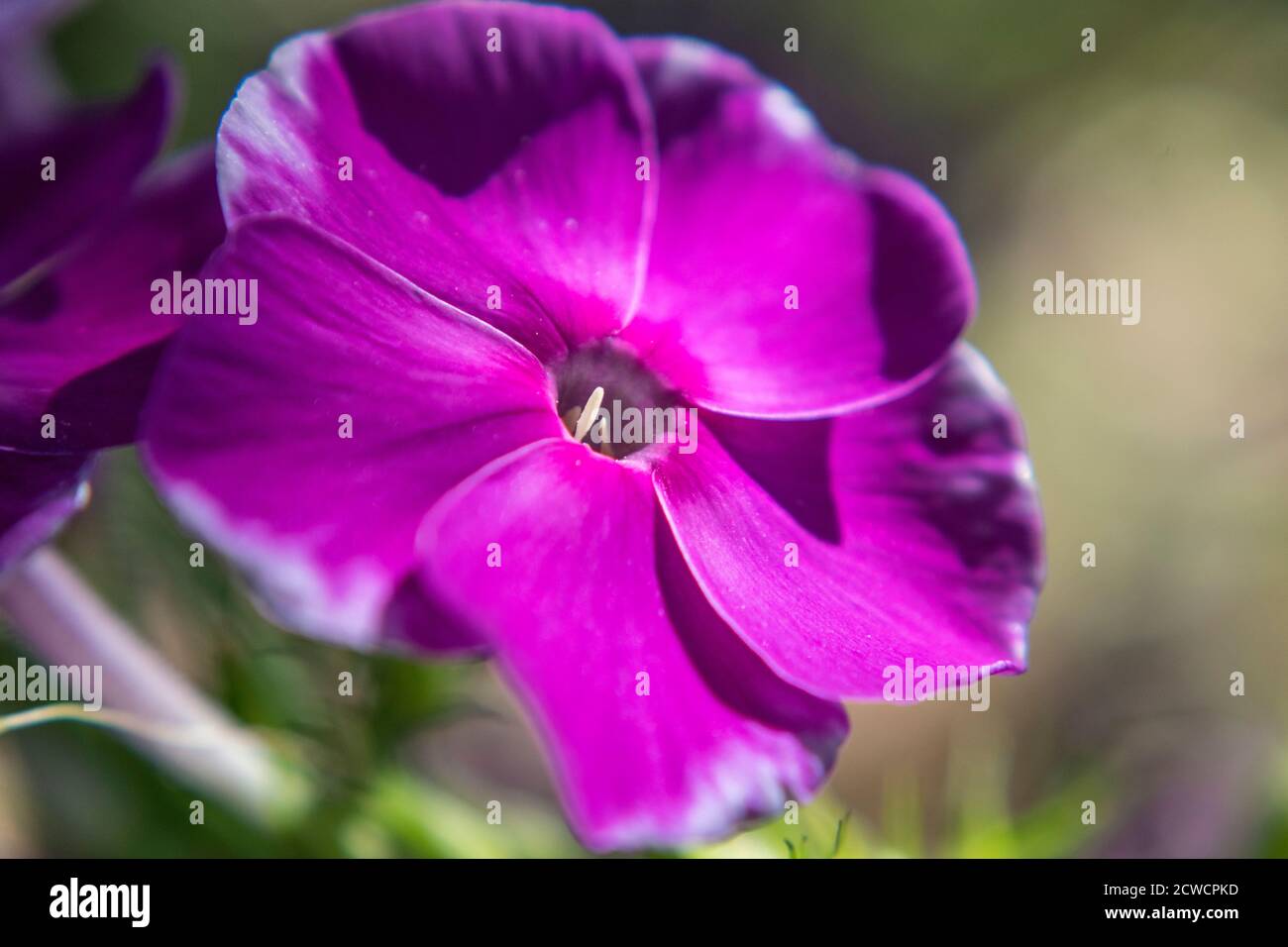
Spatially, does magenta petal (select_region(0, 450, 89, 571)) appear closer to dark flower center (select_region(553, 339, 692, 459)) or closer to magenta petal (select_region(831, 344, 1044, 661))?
dark flower center (select_region(553, 339, 692, 459))

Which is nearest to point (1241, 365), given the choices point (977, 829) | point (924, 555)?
point (977, 829)

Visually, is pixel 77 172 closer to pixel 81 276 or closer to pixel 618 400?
pixel 81 276

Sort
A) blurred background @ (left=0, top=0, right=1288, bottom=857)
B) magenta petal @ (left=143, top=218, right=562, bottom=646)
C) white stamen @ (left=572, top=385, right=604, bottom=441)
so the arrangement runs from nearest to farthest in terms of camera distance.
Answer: magenta petal @ (left=143, top=218, right=562, bottom=646) < white stamen @ (left=572, top=385, right=604, bottom=441) < blurred background @ (left=0, top=0, right=1288, bottom=857)

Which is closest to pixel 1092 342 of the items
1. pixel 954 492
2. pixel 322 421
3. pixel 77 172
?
pixel 954 492

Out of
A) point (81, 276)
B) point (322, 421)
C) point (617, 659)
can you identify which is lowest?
point (617, 659)

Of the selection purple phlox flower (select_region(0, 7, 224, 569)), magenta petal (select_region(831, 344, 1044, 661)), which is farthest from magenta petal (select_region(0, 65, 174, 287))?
magenta petal (select_region(831, 344, 1044, 661))
